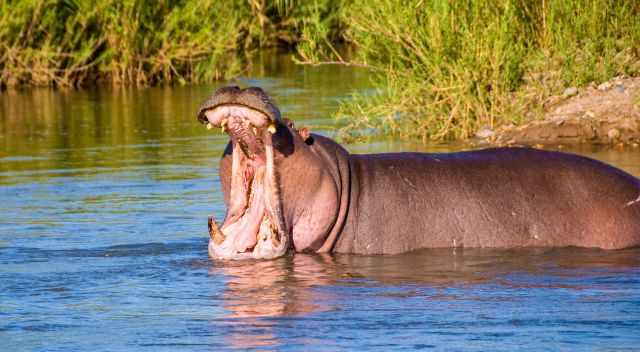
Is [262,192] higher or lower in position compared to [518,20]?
lower

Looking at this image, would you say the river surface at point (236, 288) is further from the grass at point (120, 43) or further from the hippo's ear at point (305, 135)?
the grass at point (120, 43)

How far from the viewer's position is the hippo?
664 centimetres

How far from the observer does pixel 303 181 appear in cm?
666

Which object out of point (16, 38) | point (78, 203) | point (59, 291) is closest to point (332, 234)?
point (59, 291)

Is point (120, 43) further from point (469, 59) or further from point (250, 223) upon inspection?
point (250, 223)

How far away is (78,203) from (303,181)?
8.46 feet

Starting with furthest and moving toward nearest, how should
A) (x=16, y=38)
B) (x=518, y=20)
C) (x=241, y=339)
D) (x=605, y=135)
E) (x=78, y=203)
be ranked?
(x=16, y=38), (x=518, y=20), (x=605, y=135), (x=78, y=203), (x=241, y=339)

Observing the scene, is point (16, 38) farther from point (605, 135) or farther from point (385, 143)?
point (605, 135)

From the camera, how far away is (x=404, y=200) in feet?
22.5

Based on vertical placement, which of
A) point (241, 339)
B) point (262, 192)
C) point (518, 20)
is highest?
point (518, 20)

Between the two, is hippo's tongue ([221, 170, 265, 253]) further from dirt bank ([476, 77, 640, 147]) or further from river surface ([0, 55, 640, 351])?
dirt bank ([476, 77, 640, 147])

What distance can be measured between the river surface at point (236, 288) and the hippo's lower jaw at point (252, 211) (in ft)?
0.29

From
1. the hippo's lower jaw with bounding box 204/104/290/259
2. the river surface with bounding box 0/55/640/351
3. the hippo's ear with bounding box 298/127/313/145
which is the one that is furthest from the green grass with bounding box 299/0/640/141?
the hippo's lower jaw with bounding box 204/104/290/259

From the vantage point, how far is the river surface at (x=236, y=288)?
204 inches
